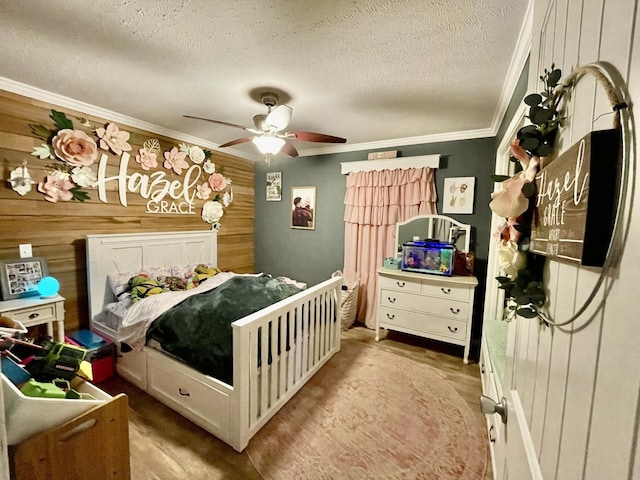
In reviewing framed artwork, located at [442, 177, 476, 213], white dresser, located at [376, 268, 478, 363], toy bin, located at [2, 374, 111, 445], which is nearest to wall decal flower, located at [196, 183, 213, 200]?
white dresser, located at [376, 268, 478, 363]

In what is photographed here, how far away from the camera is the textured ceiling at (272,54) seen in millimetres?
1342

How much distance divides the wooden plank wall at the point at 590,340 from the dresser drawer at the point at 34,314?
298cm

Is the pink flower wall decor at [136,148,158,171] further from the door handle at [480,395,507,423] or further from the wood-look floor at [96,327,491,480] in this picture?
the door handle at [480,395,507,423]

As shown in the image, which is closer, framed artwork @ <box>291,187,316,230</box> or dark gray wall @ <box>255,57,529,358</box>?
dark gray wall @ <box>255,57,529,358</box>

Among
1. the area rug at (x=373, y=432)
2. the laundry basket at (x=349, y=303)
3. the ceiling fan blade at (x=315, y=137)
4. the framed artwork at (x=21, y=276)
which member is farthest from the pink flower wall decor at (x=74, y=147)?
the laundry basket at (x=349, y=303)

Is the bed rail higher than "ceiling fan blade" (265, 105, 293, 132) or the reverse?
the reverse

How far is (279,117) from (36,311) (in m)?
2.34

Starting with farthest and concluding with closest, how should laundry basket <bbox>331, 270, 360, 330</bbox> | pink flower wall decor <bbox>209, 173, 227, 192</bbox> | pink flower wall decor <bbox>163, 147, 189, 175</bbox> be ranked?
pink flower wall decor <bbox>209, 173, 227, 192</bbox>, laundry basket <bbox>331, 270, 360, 330</bbox>, pink flower wall decor <bbox>163, 147, 189, 175</bbox>

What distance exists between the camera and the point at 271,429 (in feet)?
5.93

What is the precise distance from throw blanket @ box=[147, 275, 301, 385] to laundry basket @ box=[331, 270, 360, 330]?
1133 mm

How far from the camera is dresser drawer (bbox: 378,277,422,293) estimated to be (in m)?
2.83

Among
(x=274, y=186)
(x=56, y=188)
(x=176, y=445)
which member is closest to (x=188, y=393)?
(x=176, y=445)

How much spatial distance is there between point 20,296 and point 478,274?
413 cm

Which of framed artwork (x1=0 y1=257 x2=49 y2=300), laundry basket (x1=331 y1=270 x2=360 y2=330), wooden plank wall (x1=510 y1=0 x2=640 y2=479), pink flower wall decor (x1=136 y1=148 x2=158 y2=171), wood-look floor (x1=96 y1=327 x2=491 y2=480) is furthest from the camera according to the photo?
laundry basket (x1=331 y1=270 x2=360 y2=330)
